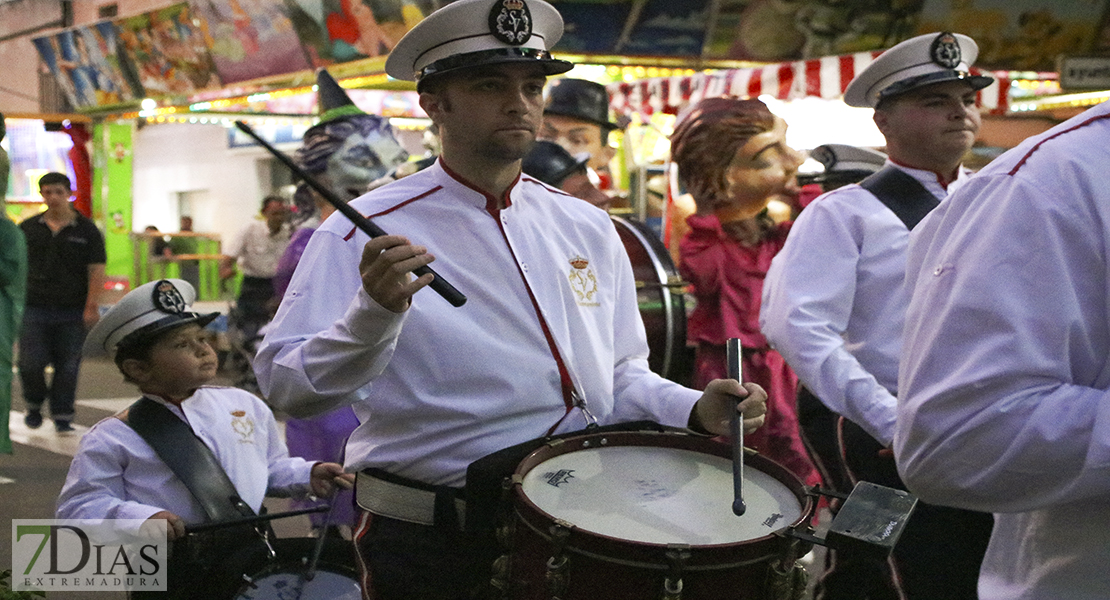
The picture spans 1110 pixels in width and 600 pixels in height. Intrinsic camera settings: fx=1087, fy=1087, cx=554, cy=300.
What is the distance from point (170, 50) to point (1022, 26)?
42.9 feet

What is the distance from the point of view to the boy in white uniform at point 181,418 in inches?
132

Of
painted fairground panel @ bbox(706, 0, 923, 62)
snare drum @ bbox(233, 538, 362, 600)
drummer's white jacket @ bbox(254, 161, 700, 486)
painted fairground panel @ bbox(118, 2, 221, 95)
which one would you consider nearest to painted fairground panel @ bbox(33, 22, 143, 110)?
painted fairground panel @ bbox(118, 2, 221, 95)

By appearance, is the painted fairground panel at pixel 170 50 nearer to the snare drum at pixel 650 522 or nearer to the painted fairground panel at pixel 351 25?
the painted fairground panel at pixel 351 25

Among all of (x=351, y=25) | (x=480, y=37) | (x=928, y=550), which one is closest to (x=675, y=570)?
(x=480, y=37)

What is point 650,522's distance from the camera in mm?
2088

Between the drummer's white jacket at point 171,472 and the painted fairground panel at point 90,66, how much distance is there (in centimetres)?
1668

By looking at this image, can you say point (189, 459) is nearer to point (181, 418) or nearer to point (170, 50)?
point (181, 418)

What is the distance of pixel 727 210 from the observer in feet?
16.5

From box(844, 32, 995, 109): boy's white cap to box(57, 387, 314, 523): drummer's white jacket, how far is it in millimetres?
2333

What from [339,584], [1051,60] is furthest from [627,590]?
[1051,60]

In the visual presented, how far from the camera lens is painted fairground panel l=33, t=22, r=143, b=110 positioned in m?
18.9

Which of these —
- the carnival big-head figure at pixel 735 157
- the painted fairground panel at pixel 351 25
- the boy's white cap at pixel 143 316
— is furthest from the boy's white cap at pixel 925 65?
the painted fairground panel at pixel 351 25

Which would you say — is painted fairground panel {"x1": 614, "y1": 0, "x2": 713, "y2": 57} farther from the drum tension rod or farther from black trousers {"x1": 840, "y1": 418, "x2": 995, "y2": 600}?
the drum tension rod

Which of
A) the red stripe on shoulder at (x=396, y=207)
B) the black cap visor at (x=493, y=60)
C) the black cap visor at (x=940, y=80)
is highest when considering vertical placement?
the black cap visor at (x=493, y=60)
